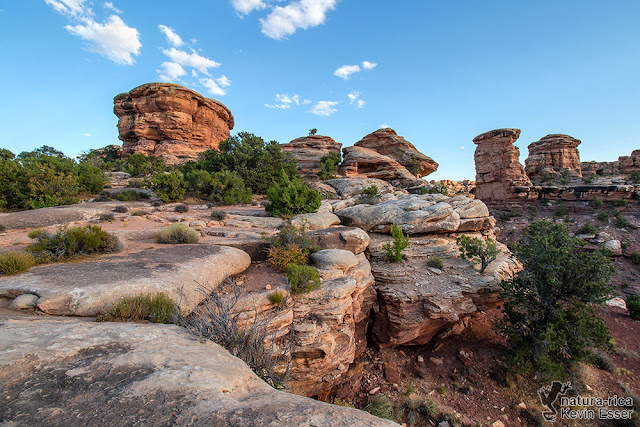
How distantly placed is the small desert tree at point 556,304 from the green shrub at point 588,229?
2020cm

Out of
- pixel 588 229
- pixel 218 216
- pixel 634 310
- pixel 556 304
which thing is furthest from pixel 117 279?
pixel 588 229

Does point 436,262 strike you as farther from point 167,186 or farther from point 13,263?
point 167,186

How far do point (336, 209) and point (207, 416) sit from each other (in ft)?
40.1

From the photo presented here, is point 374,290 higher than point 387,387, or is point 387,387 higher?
point 374,290

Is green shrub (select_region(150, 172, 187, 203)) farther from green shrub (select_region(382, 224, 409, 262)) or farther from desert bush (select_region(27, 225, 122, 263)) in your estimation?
green shrub (select_region(382, 224, 409, 262))

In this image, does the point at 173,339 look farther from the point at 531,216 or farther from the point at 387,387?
the point at 531,216

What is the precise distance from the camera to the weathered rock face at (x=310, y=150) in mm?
29534

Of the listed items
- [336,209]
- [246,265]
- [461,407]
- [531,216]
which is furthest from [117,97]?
[531,216]

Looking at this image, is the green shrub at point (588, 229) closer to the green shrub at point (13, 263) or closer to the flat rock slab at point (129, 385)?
the flat rock slab at point (129, 385)

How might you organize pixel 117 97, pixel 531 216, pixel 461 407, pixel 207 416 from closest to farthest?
pixel 207 416 → pixel 461 407 → pixel 531 216 → pixel 117 97

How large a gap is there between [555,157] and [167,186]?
48.7 meters

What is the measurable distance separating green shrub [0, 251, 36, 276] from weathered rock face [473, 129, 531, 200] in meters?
37.7

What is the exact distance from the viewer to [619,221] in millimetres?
21469

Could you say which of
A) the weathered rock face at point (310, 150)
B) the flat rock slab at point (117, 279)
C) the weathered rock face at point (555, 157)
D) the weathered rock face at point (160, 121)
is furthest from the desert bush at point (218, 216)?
the weathered rock face at point (555, 157)
